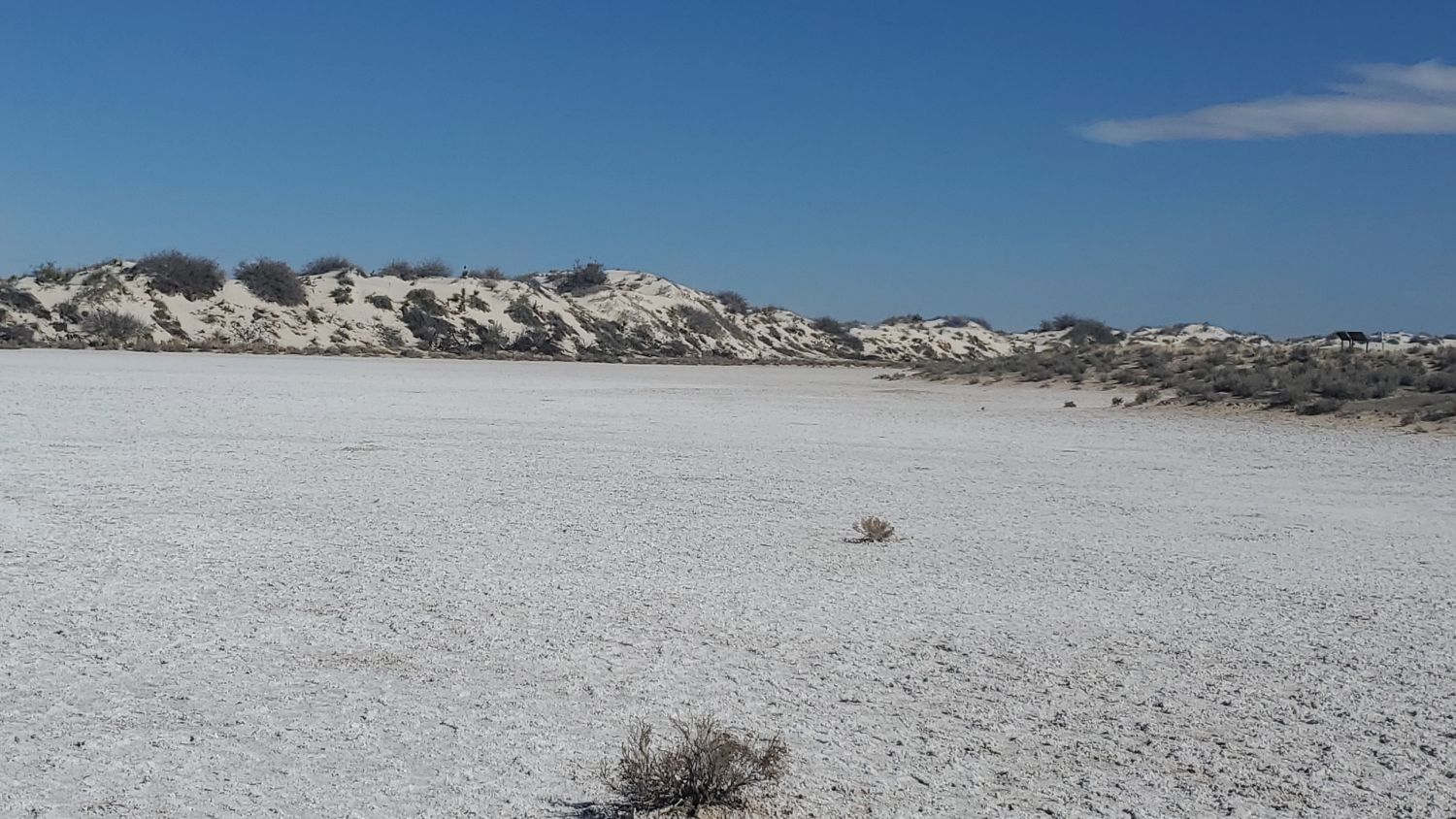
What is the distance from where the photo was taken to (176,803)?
4273 millimetres

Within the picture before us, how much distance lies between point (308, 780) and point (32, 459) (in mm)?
10448

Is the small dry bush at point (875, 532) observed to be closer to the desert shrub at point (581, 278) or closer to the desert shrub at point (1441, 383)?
the desert shrub at point (1441, 383)

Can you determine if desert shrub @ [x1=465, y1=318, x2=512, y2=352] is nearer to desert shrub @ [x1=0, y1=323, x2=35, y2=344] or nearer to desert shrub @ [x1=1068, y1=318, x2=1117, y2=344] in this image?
desert shrub @ [x1=0, y1=323, x2=35, y2=344]

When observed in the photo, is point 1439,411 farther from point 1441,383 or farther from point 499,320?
point 499,320

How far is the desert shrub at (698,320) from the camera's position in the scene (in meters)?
78.1

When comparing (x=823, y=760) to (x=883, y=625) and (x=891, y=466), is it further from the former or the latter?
(x=891, y=466)

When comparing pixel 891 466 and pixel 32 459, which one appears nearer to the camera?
pixel 32 459

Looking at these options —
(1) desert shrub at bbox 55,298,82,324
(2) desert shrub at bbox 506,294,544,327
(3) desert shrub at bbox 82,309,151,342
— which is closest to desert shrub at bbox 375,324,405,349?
(2) desert shrub at bbox 506,294,544,327

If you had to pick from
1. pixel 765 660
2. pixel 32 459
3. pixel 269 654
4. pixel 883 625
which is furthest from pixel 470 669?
pixel 32 459

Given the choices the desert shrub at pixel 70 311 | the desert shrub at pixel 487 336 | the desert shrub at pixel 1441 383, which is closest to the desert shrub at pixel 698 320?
the desert shrub at pixel 487 336

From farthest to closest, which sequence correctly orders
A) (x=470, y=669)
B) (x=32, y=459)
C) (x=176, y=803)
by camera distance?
(x=32, y=459)
(x=470, y=669)
(x=176, y=803)

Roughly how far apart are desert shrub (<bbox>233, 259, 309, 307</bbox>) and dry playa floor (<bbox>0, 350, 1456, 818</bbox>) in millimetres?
48604

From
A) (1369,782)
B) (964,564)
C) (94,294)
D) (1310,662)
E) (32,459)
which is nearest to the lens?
(1369,782)

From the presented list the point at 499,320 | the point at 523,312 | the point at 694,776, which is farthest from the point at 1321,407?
the point at 523,312
